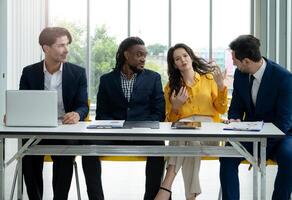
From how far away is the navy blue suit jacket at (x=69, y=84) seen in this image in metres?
3.53

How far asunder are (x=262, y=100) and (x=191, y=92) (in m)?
0.54

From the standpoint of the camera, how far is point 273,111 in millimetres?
3346

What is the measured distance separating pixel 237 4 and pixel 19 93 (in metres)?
6.74

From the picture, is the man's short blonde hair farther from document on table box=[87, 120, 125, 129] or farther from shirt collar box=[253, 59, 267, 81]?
shirt collar box=[253, 59, 267, 81]

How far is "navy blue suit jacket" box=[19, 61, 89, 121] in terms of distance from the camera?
3.53 metres

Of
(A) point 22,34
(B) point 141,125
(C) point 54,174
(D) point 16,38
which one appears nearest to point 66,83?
(C) point 54,174

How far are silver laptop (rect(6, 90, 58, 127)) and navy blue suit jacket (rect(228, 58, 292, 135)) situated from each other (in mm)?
1243

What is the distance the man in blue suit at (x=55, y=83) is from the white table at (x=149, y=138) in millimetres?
408

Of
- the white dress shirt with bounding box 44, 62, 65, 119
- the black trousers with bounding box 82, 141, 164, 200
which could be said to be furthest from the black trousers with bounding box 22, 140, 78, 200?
the white dress shirt with bounding box 44, 62, 65, 119

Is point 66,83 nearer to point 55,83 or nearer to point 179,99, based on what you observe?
point 55,83

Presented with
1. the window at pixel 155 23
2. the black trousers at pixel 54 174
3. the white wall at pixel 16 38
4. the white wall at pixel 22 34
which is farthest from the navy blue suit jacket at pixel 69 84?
the window at pixel 155 23

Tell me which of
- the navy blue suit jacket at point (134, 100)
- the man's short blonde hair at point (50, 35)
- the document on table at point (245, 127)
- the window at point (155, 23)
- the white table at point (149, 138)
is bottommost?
the white table at point (149, 138)

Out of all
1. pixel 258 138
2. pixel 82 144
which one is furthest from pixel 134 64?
pixel 258 138

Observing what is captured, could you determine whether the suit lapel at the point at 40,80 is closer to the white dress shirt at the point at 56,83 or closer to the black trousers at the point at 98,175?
the white dress shirt at the point at 56,83
